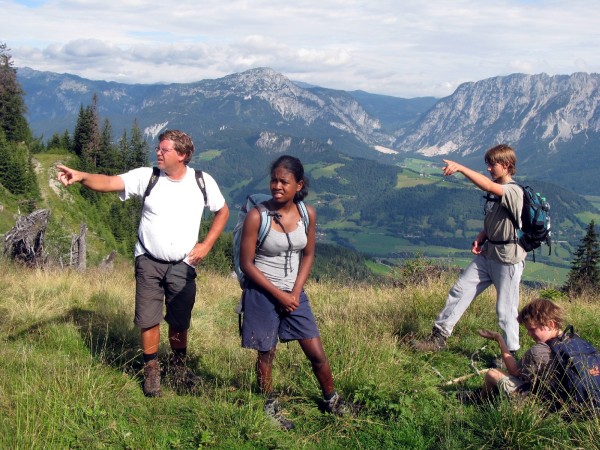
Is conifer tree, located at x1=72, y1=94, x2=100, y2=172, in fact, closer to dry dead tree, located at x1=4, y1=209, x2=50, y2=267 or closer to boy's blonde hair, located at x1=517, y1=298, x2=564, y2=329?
dry dead tree, located at x1=4, y1=209, x2=50, y2=267

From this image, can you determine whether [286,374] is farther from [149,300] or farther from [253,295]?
[149,300]

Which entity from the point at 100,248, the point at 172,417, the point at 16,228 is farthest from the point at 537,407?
the point at 100,248

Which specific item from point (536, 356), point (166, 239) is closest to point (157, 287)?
point (166, 239)

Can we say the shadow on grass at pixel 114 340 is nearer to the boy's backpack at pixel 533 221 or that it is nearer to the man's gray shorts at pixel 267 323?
the man's gray shorts at pixel 267 323

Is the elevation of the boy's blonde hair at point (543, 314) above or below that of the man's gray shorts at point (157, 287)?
above

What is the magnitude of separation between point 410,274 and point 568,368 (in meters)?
5.68

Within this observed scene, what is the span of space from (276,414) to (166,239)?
5.28 feet

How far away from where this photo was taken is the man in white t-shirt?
4.30m

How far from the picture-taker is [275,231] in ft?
12.9

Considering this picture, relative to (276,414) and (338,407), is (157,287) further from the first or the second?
(338,407)

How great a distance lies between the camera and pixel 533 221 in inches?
187

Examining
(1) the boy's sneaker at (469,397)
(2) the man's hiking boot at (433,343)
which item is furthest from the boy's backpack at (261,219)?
(2) the man's hiking boot at (433,343)

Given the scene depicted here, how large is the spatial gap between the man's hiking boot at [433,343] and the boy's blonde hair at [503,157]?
178 centimetres

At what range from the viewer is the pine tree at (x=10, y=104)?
178 feet
